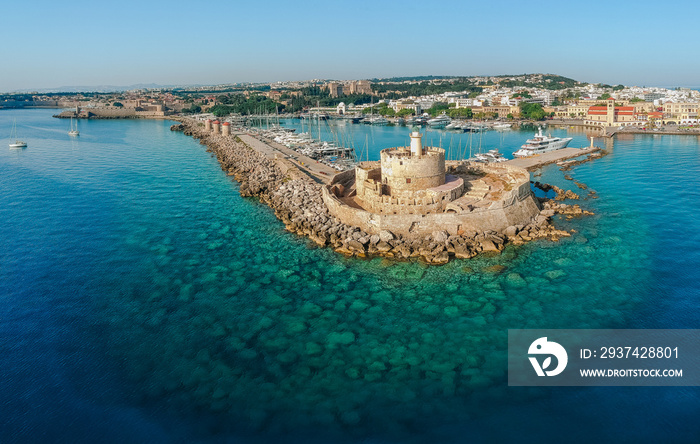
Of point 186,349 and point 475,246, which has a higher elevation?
point 475,246

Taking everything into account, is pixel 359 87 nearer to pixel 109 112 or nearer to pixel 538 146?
pixel 109 112

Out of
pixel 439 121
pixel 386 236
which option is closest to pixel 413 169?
pixel 386 236

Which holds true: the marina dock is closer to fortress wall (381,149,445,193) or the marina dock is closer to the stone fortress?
the stone fortress

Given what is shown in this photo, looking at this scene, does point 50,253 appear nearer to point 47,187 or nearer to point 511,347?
point 47,187

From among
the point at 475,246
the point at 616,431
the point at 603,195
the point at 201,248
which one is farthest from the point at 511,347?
the point at 603,195

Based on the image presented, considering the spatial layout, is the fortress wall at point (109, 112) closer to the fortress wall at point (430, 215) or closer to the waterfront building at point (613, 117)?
the waterfront building at point (613, 117)

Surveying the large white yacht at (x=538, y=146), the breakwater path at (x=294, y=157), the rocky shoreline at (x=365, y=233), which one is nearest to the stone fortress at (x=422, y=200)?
the rocky shoreline at (x=365, y=233)
